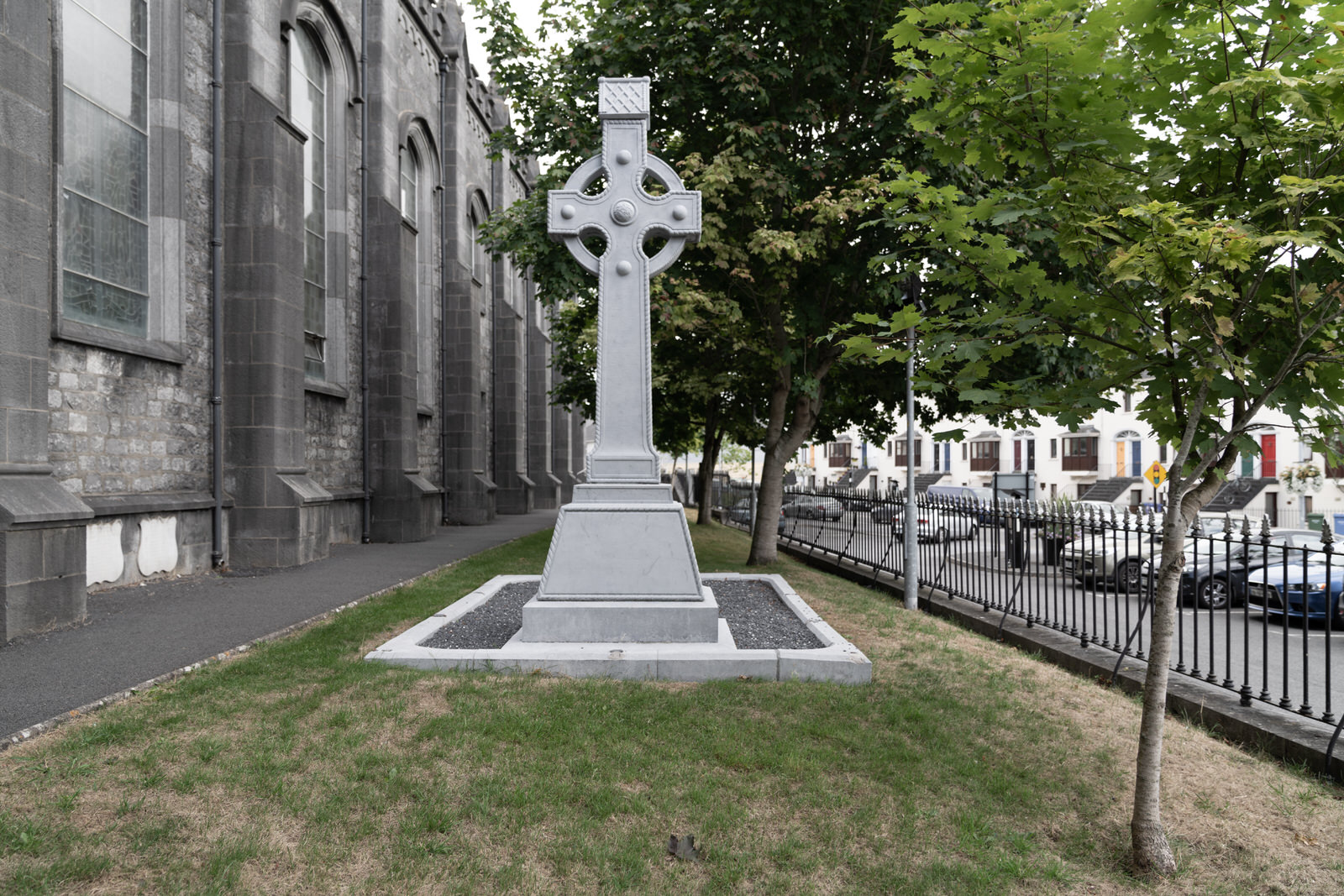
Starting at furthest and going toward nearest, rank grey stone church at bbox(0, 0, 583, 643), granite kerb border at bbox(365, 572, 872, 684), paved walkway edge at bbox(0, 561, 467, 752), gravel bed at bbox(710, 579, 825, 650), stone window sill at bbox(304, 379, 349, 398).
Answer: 1. stone window sill at bbox(304, 379, 349, 398)
2. grey stone church at bbox(0, 0, 583, 643)
3. gravel bed at bbox(710, 579, 825, 650)
4. granite kerb border at bbox(365, 572, 872, 684)
5. paved walkway edge at bbox(0, 561, 467, 752)

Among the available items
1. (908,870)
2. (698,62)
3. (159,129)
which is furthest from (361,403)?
(908,870)

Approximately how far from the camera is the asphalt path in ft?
16.9

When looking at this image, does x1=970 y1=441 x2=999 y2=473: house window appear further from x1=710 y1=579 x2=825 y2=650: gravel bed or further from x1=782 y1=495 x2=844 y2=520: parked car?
x1=710 y1=579 x2=825 y2=650: gravel bed

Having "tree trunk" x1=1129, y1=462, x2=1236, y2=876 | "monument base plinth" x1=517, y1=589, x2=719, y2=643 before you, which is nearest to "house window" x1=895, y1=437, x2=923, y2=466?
"monument base plinth" x1=517, y1=589, x2=719, y2=643

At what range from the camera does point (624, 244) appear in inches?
289

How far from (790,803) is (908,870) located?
2.18 ft

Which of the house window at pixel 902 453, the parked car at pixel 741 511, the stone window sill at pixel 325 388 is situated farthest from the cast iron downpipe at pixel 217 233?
the house window at pixel 902 453

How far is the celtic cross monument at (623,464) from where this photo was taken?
651 cm

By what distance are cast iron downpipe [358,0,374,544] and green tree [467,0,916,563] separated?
20.0 feet

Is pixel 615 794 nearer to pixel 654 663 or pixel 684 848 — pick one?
pixel 684 848

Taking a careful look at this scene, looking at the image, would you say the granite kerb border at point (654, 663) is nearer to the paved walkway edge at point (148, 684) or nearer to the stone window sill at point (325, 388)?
the paved walkway edge at point (148, 684)

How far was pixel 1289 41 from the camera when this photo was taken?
11.0 ft

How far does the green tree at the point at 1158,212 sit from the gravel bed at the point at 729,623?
3.32m

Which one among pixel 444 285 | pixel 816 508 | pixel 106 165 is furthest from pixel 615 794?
pixel 444 285
